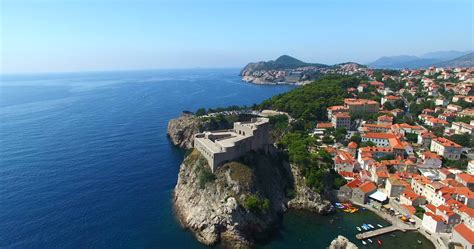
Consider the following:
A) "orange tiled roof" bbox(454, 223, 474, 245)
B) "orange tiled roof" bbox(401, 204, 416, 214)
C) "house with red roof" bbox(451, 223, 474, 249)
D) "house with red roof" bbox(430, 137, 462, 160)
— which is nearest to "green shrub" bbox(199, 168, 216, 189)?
"orange tiled roof" bbox(401, 204, 416, 214)

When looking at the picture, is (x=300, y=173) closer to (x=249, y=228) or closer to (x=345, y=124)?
(x=249, y=228)

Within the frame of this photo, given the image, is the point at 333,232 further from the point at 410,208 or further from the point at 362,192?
the point at 410,208

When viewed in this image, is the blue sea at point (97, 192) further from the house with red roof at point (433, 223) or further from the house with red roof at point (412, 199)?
the house with red roof at point (412, 199)

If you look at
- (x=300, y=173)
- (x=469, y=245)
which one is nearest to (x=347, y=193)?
(x=300, y=173)

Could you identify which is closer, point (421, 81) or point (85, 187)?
point (85, 187)

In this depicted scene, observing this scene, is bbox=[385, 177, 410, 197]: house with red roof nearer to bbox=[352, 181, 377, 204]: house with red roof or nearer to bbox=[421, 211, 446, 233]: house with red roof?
bbox=[352, 181, 377, 204]: house with red roof

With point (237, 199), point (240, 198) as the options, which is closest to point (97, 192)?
point (237, 199)

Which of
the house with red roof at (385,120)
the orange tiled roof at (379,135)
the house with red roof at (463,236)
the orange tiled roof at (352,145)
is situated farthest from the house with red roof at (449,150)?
the house with red roof at (463,236)
